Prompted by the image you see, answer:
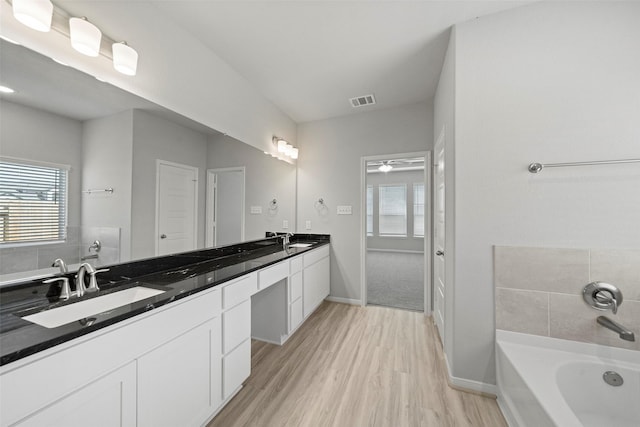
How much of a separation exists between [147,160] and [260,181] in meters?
1.36

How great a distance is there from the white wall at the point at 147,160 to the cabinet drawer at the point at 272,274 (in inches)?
30.7

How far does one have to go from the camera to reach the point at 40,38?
117 cm

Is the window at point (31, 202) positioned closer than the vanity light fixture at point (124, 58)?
Yes

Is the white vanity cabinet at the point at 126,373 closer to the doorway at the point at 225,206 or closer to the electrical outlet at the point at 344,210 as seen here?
the doorway at the point at 225,206

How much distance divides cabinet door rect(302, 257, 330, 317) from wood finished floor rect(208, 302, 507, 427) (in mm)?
304

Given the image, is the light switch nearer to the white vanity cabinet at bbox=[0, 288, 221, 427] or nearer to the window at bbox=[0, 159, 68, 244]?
the white vanity cabinet at bbox=[0, 288, 221, 427]

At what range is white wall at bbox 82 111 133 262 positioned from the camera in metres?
1.35

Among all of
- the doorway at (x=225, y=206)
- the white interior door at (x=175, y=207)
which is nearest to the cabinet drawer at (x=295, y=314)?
the doorway at (x=225, y=206)

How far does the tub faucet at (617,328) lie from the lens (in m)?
1.36

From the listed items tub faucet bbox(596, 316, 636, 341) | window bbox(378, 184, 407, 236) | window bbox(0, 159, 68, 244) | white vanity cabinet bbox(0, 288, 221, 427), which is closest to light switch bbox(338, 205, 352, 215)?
white vanity cabinet bbox(0, 288, 221, 427)

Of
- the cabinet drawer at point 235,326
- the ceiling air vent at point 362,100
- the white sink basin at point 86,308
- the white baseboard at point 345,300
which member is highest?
the ceiling air vent at point 362,100

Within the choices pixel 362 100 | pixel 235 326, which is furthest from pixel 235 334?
pixel 362 100

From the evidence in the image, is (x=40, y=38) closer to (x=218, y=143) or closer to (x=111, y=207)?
(x=111, y=207)

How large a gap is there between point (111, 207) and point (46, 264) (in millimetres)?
396
